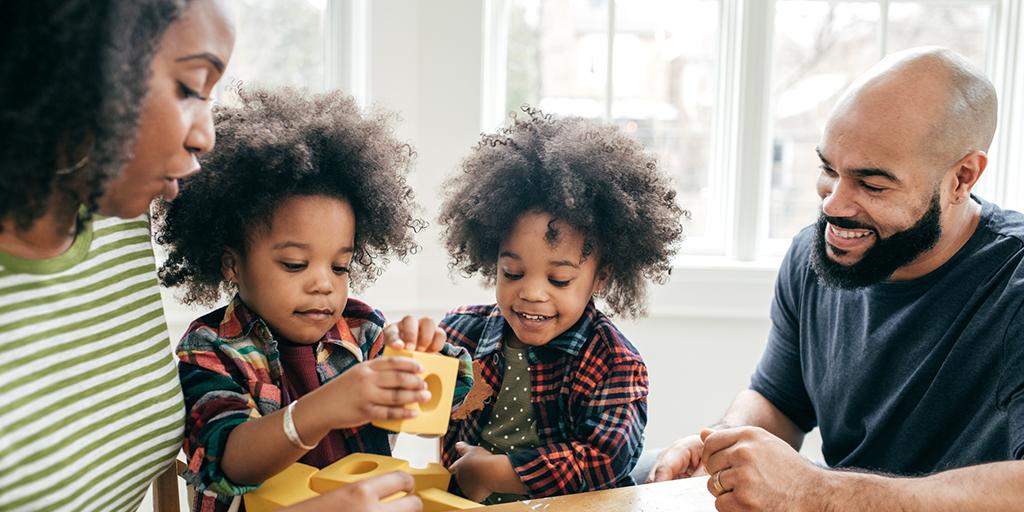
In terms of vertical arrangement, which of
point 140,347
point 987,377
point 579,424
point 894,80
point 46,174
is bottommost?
point 579,424

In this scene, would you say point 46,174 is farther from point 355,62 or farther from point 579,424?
point 355,62

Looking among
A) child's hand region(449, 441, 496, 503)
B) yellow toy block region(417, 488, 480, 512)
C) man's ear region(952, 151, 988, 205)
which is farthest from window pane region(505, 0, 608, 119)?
yellow toy block region(417, 488, 480, 512)

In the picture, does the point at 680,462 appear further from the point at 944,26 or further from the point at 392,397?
the point at 944,26

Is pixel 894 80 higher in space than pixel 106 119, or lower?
higher

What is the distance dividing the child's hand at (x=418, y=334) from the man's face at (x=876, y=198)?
0.98 metres

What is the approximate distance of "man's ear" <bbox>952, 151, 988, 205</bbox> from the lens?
185 centimetres

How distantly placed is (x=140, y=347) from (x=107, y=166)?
40 centimetres

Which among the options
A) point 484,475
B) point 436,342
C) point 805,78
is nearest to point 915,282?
point 484,475

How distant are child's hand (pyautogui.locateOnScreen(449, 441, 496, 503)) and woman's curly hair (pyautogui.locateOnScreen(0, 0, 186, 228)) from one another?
907mm

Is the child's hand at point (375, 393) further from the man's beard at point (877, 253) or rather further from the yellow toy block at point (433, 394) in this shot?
the man's beard at point (877, 253)

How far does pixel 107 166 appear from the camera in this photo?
0.97 metres

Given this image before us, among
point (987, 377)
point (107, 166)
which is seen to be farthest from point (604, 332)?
point (107, 166)

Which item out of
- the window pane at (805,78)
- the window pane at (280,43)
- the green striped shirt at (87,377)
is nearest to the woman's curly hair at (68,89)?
the green striped shirt at (87,377)

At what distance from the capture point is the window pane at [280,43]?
2.96 m
